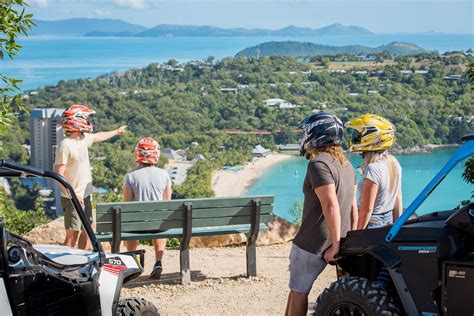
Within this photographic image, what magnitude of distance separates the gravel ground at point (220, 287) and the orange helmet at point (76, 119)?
134cm

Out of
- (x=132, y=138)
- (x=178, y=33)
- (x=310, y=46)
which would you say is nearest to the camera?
(x=132, y=138)

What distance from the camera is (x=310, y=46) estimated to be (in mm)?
106812

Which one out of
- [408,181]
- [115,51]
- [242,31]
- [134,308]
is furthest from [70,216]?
[242,31]

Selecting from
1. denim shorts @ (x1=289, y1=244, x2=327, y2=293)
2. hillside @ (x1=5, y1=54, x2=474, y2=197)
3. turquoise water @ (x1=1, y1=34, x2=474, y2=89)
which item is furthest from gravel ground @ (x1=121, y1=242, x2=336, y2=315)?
turquoise water @ (x1=1, y1=34, x2=474, y2=89)

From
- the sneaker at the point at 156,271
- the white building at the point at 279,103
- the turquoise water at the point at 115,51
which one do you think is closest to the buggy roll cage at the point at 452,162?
the sneaker at the point at 156,271

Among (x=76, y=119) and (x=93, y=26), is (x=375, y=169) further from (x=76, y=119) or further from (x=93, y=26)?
(x=93, y=26)

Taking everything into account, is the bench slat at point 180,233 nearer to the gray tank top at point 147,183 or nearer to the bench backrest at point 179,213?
the bench backrest at point 179,213

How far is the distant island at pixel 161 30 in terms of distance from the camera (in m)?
157

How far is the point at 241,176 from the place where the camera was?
5803 cm

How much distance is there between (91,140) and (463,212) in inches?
159

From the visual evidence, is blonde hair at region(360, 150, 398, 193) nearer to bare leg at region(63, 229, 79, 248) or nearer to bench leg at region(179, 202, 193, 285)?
bench leg at region(179, 202, 193, 285)

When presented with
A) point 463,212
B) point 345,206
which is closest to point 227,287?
point 345,206

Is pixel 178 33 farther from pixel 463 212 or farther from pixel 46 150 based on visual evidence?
pixel 463 212

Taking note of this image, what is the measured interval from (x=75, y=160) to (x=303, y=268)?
3025 millimetres
